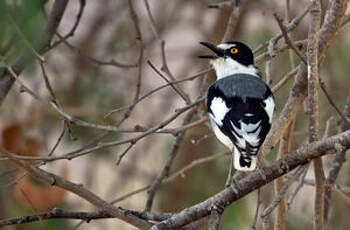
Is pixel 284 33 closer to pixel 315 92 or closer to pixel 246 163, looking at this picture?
pixel 315 92

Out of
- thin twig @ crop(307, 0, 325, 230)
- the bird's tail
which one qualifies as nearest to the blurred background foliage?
the bird's tail

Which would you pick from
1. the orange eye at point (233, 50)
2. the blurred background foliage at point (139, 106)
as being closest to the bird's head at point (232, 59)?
the orange eye at point (233, 50)

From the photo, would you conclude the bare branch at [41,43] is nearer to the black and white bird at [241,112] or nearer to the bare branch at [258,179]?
the black and white bird at [241,112]

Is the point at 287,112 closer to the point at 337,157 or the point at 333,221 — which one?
the point at 337,157

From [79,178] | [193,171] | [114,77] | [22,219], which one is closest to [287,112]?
[22,219]

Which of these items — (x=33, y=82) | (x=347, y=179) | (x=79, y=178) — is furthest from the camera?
(x=79, y=178)

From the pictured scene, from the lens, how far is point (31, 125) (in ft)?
18.4

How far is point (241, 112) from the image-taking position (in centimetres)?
357

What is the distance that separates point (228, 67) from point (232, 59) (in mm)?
72

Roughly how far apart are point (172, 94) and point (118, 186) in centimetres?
101

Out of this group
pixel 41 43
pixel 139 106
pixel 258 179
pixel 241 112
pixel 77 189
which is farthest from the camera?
pixel 139 106

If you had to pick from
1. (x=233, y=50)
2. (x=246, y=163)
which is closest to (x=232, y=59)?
(x=233, y=50)

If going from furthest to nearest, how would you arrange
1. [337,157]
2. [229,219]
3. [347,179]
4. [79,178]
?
[79,178]
[347,179]
[229,219]
[337,157]

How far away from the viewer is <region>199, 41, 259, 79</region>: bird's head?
4.37 meters
